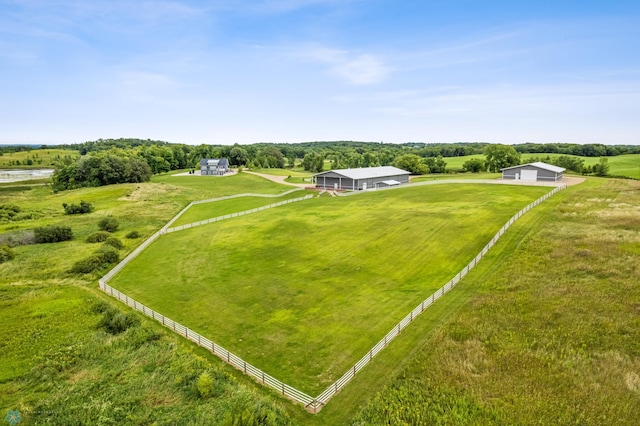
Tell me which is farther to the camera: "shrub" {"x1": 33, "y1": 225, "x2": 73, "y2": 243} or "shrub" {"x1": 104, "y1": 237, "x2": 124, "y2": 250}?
"shrub" {"x1": 33, "y1": 225, "x2": 73, "y2": 243}

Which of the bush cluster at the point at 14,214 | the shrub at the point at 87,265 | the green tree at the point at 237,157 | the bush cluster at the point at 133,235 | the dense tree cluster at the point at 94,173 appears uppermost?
the green tree at the point at 237,157

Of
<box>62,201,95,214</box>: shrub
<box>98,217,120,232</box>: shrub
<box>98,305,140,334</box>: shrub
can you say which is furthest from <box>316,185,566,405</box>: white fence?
<box>62,201,95,214</box>: shrub

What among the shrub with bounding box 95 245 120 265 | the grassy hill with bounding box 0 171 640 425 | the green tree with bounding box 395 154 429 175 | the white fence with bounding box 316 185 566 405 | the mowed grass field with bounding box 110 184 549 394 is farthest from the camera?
the green tree with bounding box 395 154 429 175

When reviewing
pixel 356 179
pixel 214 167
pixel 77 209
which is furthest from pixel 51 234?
pixel 214 167

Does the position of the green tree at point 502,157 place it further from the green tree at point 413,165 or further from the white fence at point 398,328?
the white fence at point 398,328

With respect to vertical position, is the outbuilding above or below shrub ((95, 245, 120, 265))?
above

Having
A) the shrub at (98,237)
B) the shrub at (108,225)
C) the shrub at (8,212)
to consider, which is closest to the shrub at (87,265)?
the shrub at (98,237)

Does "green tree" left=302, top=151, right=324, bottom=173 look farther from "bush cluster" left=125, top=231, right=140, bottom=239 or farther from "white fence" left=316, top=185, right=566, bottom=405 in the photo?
"white fence" left=316, top=185, right=566, bottom=405

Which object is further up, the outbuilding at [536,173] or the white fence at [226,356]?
the outbuilding at [536,173]
